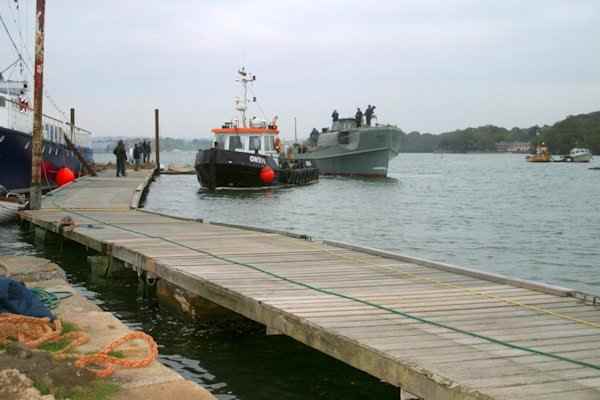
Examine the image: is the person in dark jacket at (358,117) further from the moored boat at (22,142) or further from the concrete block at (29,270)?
the concrete block at (29,270)

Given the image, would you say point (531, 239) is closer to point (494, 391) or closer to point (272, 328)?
point (272, 328)

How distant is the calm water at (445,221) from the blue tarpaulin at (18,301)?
354 inches

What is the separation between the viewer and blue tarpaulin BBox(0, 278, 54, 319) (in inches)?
205

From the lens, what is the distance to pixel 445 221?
22953 mm

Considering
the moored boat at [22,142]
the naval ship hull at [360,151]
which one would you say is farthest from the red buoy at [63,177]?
the naval ship hull at [360,151]

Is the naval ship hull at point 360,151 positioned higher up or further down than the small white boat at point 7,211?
higher up

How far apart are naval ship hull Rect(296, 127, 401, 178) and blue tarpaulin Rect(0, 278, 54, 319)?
148 ft

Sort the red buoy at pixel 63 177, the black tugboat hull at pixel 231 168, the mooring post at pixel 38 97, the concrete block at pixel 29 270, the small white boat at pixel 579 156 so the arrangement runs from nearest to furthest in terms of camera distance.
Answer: the concrete block at pixel 29 270, the mooring post at pixel 38 97, the red buoy at pixel 63 177, the black tugboat hull at pixel 231 168, the small white boat at pixel 579 156

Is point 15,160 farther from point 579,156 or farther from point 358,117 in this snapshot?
point 579,156

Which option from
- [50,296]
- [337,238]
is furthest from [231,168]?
[50,296]

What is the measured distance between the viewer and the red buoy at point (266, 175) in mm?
32531

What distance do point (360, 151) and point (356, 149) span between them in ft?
1.07

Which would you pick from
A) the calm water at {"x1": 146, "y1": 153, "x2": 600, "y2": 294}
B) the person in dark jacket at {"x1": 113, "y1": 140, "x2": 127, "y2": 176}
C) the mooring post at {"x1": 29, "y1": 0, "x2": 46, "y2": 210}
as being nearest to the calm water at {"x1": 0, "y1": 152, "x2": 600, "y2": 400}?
the calm water at {"x1": 146, "y1": 153, "x2": 600, "y2": 294}

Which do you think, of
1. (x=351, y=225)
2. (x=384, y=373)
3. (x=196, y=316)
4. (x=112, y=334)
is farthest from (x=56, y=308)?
(x=351, y=225)
